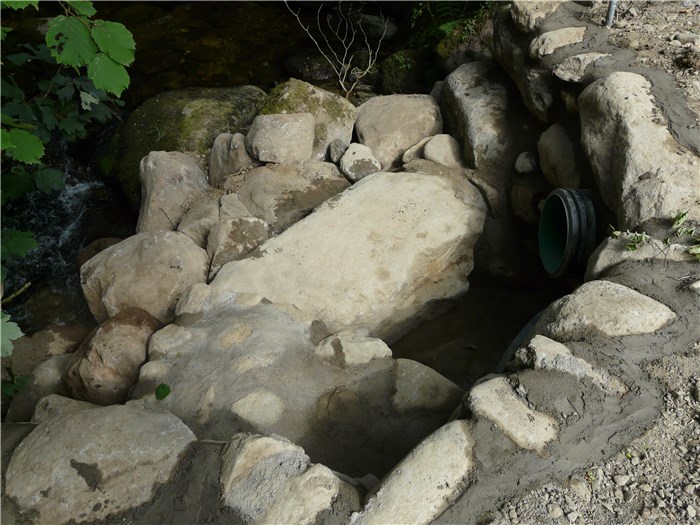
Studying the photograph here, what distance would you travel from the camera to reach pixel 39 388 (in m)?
4.34

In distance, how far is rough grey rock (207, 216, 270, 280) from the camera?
15.9 feet

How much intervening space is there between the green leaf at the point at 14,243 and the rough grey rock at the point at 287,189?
7.56 feet

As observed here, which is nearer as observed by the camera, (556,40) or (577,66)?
(577,66)

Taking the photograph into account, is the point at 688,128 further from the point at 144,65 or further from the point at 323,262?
the point at 144,65

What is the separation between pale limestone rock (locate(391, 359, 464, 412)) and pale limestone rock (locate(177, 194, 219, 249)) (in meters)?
2.26

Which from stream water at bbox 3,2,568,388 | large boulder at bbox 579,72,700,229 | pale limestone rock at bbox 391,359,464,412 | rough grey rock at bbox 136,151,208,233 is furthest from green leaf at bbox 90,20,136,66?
rough grey rock at bbox 136,151,208,233

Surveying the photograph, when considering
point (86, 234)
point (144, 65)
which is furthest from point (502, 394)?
point (144, 65)

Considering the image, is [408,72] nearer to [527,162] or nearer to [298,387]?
[527,162]

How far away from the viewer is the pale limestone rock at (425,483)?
2326 millimetres

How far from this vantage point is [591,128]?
4.16m

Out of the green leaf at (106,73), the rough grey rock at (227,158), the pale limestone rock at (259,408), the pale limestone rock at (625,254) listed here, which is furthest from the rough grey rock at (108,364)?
the pale limestone rock at (625,254)

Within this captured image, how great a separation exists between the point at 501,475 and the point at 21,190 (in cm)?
383

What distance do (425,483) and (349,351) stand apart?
1565 mm

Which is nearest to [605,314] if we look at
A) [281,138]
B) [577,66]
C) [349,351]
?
[349,351]
